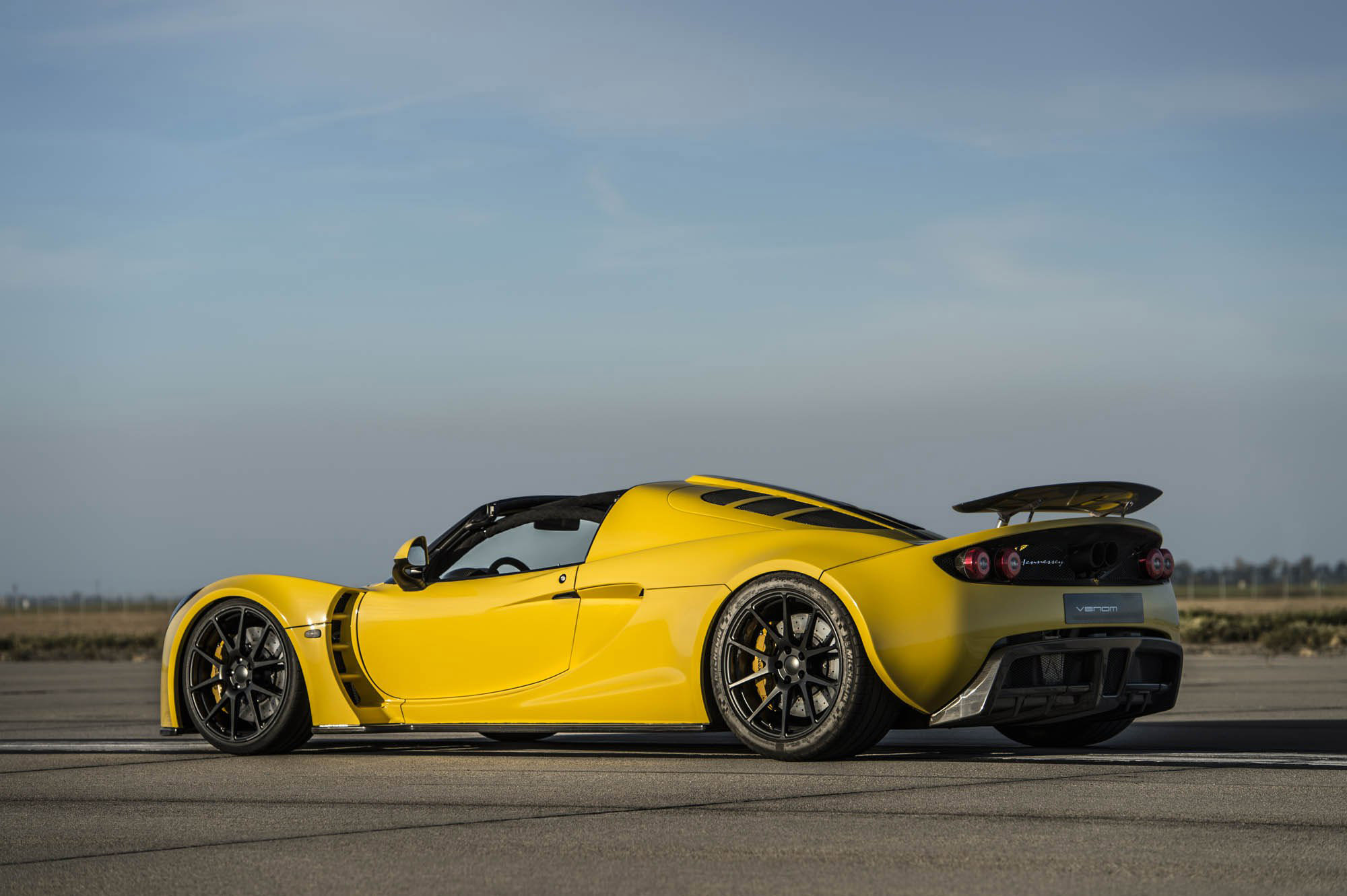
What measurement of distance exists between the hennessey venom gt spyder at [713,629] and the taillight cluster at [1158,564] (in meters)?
0.02

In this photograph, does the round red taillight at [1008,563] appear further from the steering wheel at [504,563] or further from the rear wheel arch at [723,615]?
the steering wheel at [504,563]

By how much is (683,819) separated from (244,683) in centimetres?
392

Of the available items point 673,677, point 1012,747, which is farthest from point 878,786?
point 1012,747

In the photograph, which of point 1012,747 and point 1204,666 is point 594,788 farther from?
point 1204,666

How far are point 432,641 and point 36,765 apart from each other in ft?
6.18

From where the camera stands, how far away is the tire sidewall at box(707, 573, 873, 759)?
6434mm

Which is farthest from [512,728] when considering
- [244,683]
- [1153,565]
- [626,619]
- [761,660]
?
[1153,565]

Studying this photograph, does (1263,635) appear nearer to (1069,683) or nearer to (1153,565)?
(1153,565)

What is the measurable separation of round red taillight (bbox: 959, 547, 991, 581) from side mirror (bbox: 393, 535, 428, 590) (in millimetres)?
2872

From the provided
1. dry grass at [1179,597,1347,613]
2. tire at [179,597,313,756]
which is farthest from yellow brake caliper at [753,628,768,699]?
dry grass at [1179,597,1347,613]

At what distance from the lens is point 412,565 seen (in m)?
8.03

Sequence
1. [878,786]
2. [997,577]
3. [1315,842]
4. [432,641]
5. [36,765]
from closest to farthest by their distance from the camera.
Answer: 1. [1315,842]
2. [878,786]
3. [997,577]
4. [36,765]
5. [432,641]

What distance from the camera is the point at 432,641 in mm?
7742

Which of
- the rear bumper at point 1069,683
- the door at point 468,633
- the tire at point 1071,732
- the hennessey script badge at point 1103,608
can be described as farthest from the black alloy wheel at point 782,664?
the tire at point 1071,732
